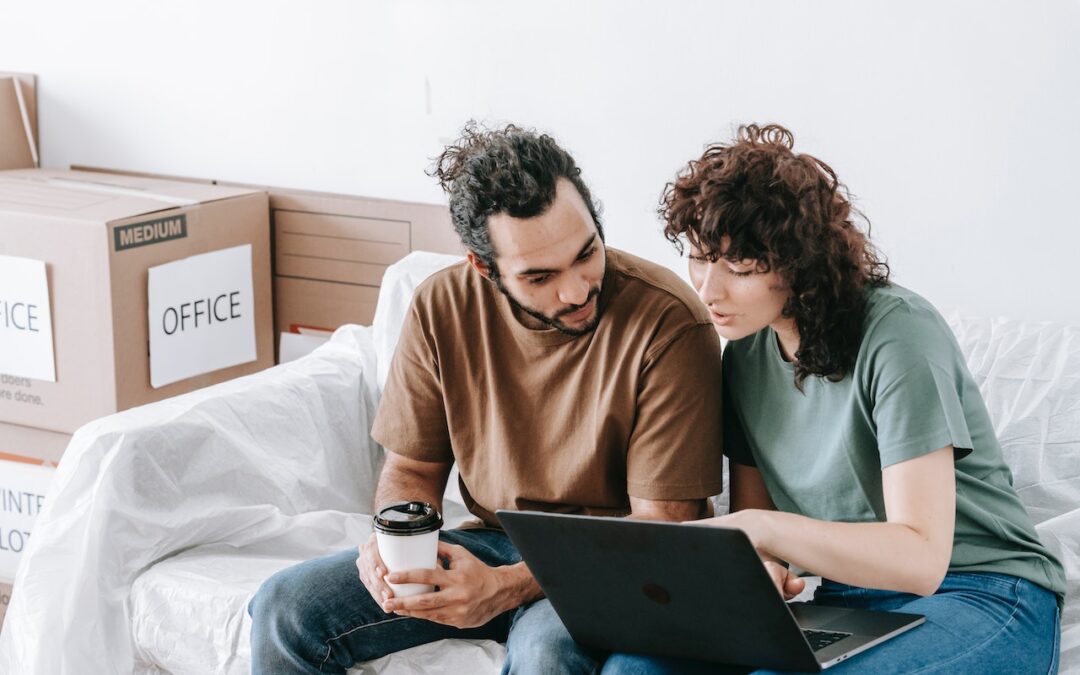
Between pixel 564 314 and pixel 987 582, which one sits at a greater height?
pixel 564 314

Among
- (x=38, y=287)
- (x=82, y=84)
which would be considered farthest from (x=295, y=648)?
(x=82, y=84)

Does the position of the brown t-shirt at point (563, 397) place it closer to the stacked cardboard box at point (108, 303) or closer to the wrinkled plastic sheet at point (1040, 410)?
the wrinkled plastic sheet at point (1040, 410)

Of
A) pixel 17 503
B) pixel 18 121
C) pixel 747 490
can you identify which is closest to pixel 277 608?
pixel 747 490

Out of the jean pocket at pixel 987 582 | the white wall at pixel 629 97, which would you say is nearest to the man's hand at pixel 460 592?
the jean pocket at pixel 987 582

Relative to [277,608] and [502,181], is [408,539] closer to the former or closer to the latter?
[277,608]

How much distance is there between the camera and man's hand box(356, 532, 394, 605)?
134 cm

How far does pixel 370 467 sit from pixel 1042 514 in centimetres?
102

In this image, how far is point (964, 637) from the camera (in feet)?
3.83

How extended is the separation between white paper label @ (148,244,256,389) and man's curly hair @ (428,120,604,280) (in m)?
0.97

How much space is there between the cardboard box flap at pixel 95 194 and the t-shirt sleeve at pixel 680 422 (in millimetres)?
1187

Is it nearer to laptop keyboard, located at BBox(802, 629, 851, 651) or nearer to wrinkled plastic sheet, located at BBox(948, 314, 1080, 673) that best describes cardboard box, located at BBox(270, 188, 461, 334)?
wrinkled plastic sheet, located at BBox(948, 314, 1080, 673)

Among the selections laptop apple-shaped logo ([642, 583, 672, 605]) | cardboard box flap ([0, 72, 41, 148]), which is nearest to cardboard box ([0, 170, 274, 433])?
cardboard box flap ([0, 72, 41, 148])

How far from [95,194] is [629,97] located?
3.53ft

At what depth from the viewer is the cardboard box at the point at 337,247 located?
2.32 metres
